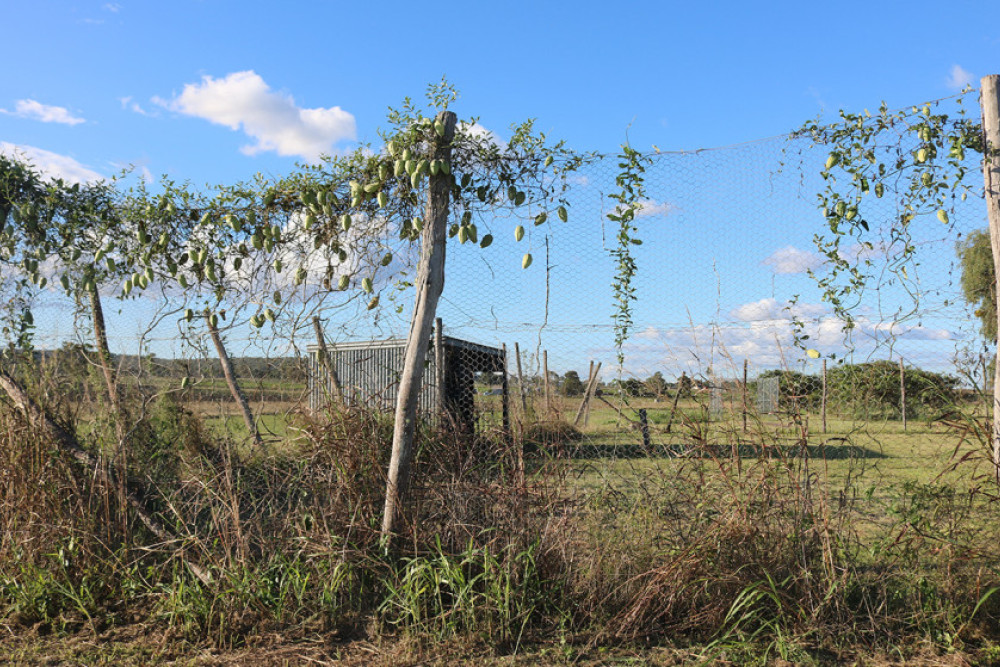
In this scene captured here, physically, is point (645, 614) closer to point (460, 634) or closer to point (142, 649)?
point (460, 634)

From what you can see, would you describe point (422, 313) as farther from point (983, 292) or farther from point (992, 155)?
point (983, 292)

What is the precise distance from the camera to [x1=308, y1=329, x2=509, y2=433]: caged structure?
11.8ft

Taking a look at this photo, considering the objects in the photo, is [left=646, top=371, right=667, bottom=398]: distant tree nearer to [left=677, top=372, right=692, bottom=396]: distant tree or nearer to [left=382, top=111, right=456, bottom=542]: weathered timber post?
[left=677, top=372, right=692, bottom=396]: distant tree

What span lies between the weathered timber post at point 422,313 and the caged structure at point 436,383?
0.17 meters

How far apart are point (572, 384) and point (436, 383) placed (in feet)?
8.53

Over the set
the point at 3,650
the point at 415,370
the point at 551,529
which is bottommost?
the point at 3,650

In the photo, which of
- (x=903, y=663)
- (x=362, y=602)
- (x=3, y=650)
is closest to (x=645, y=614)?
(x=903, y=663)

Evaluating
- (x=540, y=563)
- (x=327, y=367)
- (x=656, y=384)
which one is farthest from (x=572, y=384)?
(x=540, y=563)

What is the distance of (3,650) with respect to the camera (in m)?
3.06

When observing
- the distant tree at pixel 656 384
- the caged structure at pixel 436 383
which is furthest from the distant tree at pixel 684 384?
the caged structure at pixel 436 383

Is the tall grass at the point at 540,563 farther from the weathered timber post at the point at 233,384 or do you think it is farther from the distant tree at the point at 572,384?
the weathered timber post at the point at 233,384

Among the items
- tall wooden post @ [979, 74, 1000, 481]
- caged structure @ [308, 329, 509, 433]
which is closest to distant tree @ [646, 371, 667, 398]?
caged structure @ [308, 329, 509, 433]

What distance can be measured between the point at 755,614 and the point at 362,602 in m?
1.70

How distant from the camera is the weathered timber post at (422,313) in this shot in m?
3.32
